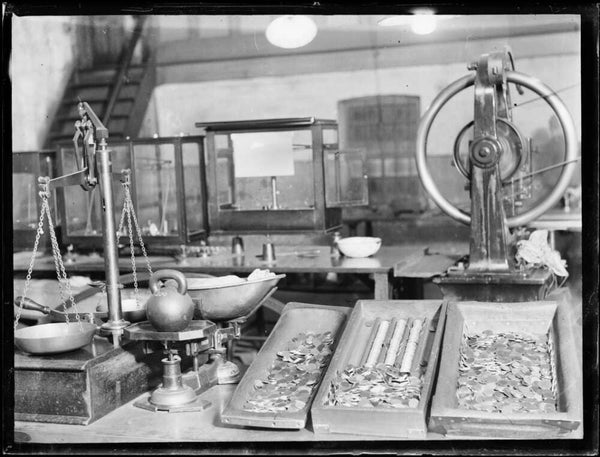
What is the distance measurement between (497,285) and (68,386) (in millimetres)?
2251

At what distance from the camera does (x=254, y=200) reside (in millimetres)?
6070

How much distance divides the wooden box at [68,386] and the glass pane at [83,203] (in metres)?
3.37

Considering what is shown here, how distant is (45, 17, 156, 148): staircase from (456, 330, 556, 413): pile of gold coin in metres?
7.30

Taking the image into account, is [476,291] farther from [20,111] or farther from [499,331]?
[20,111]

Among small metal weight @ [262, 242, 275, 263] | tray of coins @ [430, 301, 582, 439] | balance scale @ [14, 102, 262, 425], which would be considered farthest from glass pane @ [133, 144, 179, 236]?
tray of coins @ [430, 301, 582, 439]

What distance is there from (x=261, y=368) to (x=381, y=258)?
2.65m

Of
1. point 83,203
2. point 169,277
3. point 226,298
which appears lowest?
point 226,298

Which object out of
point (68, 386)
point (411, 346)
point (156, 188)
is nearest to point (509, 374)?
point (411, 346)

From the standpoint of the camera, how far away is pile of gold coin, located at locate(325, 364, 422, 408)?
2043mm

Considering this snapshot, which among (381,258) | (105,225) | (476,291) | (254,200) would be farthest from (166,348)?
(254,200)

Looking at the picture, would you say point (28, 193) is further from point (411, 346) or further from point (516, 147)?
point (411, 346)

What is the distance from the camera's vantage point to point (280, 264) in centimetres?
478

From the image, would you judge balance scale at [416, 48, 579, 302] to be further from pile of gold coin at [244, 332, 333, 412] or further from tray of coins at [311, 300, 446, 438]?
pile of gold coin at [244, 332, 333, 412]

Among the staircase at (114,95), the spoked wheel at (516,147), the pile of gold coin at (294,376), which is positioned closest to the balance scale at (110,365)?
the pile of gold coin at (294,376)
